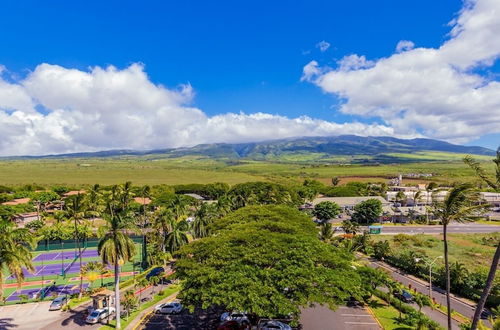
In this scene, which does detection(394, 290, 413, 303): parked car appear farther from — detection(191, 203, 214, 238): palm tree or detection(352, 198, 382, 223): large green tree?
detection(352, 198, 382, 223): large green tree

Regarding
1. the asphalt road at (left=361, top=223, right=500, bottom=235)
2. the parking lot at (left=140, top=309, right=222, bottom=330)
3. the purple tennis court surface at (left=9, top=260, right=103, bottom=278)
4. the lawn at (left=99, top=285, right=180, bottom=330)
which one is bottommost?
the asphalt road at (left=361, top=223, right=500, bottom=235)

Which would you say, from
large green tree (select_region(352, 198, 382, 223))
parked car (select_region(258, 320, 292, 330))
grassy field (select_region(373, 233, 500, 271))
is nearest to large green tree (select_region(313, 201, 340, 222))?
large green tree (select_region(352, 198, 382, 223))

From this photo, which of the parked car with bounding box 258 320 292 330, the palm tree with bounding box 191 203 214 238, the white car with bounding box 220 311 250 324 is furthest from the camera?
the palm tree with bounding box 191 203 214 238

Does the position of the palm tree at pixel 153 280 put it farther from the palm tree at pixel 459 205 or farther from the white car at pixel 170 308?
the palm tree at pixel 459 205

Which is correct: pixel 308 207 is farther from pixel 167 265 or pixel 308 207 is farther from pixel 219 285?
pixel 219 285

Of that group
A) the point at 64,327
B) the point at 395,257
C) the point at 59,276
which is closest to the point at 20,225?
the point at 59,276

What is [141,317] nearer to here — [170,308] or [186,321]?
[170,308]

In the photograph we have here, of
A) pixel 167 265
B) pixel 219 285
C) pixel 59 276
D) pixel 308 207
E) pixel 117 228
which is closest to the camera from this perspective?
pixel 219 285
